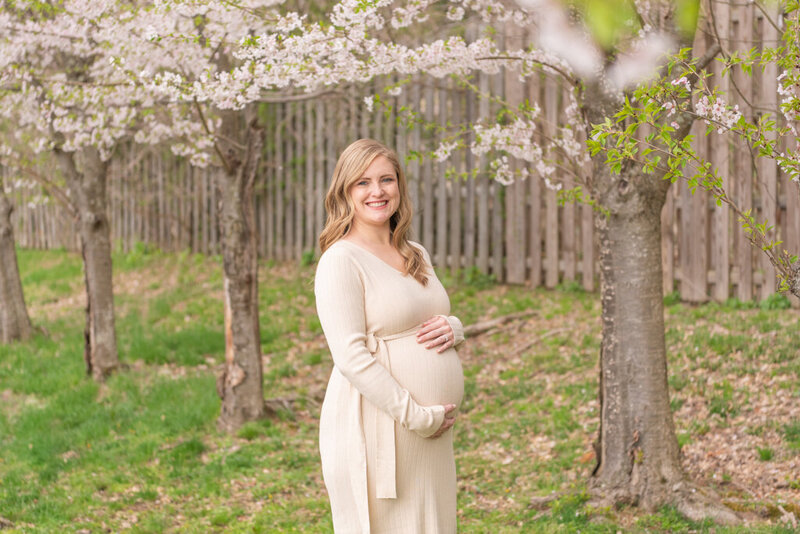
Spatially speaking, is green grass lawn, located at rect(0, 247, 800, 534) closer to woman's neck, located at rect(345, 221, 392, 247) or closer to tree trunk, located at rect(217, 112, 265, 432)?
tree trunk, located at rect(217, 112, 265, 432)

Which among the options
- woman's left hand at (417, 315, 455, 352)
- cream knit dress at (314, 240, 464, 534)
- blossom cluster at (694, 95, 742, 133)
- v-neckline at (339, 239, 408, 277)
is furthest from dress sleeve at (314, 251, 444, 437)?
blossom cluster at (694, 95, 742, 133)

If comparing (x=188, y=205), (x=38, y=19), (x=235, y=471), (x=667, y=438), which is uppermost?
(x=38, y=19)

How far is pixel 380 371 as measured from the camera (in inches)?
118

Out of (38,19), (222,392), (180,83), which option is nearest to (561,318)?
(222,392)

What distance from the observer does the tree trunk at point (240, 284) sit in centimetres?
707

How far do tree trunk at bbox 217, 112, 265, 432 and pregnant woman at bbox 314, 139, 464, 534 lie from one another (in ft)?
12.8

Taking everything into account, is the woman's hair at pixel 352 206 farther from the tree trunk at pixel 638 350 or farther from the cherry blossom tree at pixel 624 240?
the tree trunk at pixel 638 350

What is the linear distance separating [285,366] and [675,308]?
3.78 metres

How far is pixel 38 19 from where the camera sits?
739 centimetres

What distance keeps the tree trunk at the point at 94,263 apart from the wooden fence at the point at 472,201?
2.23 meters

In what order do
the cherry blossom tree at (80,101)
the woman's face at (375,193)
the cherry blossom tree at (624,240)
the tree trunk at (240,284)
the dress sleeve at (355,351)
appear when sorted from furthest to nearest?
the tree trunk at (240,284)
the cherry blossom tree at (80,101)
the cherry blossom tree at (624,240)
the woman's face at (375,193)
the dress sleeve at (355,351)

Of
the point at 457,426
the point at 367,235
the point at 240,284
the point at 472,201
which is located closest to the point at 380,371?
the point at 367,235

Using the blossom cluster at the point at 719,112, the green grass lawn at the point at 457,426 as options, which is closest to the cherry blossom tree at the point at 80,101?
the green grass lawn at the point at 457,426

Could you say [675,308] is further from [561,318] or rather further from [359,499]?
[359,499]
